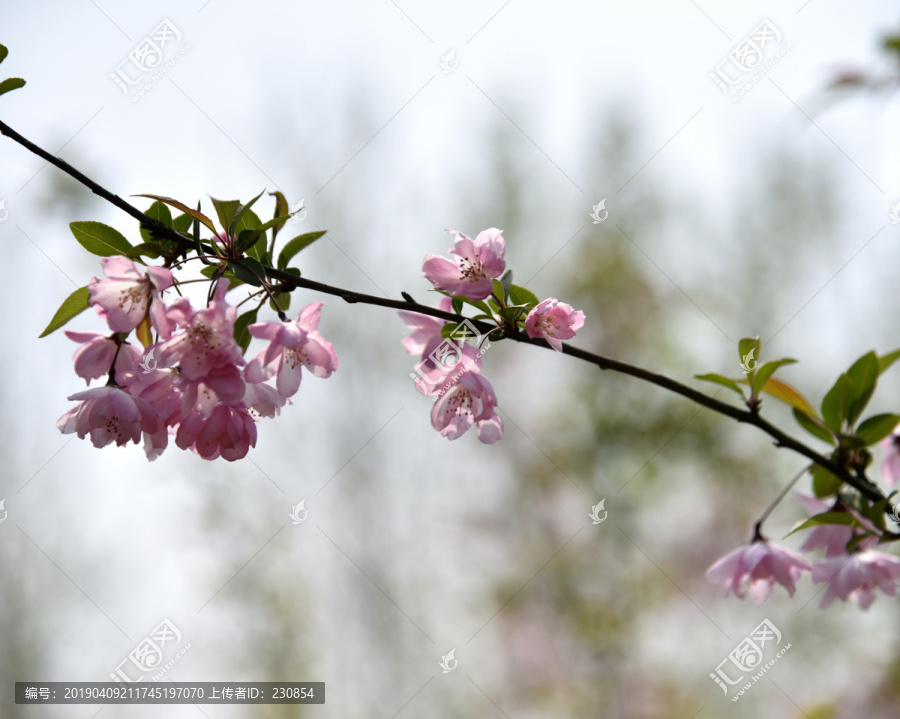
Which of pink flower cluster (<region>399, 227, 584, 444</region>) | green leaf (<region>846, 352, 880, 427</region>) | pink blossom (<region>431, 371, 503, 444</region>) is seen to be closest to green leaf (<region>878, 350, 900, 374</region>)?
green leaf (<region>846, 352, 880, 427</region>)

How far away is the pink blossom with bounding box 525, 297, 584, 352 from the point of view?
32.7 inches

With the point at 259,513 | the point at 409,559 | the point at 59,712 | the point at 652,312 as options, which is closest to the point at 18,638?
the point at 59,712

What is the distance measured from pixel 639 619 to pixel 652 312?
89.9 inches

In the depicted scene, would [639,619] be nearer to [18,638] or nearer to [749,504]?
[749,504]

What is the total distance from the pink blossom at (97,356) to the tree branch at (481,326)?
0.23 m

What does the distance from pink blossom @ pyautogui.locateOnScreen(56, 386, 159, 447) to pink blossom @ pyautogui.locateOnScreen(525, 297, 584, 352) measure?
0.52 meters

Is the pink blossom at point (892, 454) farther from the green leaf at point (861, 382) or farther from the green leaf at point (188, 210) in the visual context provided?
the green leaf at point (188, 210)

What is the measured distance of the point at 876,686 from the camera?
408 centimetres

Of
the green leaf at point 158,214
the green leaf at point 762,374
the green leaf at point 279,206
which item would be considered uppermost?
the green leaf at point 762,374

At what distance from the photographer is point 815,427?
36.7 inches

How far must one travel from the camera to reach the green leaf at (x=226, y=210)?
79cm
